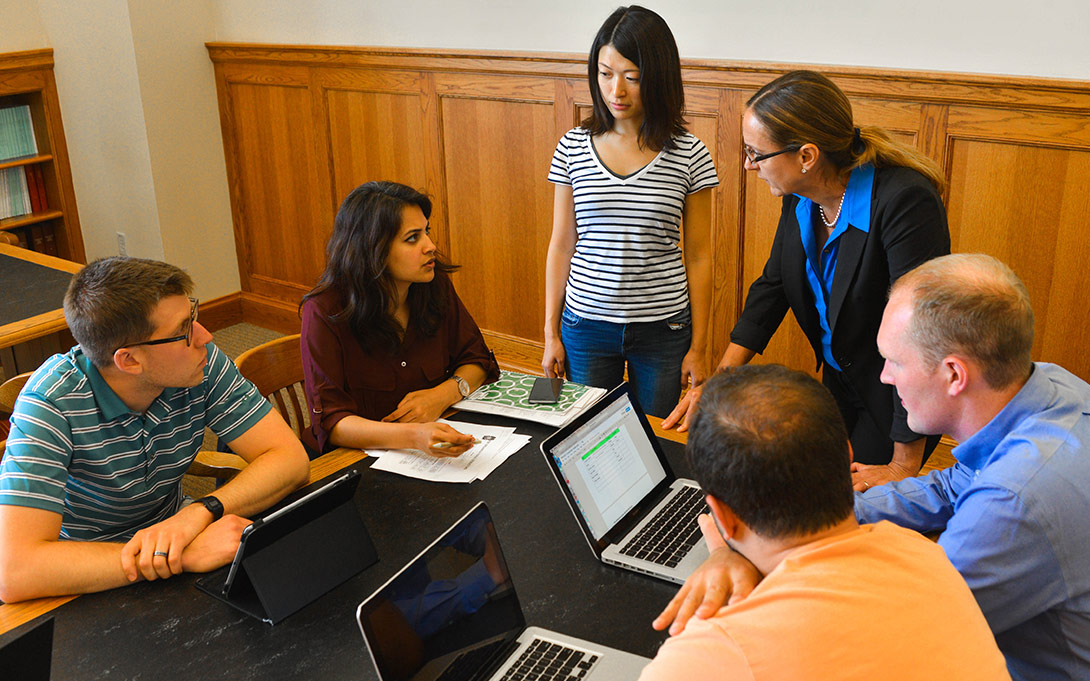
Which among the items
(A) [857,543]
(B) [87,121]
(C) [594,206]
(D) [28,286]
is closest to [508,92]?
(C) [594,206]

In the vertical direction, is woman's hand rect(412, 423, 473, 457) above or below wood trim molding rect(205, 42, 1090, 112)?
below

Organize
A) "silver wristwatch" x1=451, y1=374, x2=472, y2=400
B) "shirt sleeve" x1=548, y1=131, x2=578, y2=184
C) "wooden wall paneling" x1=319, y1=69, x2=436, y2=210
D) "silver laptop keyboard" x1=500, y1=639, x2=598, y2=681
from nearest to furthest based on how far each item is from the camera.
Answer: "silver laptop keyboard" x1=500, y1=639, x2=598, y2=681, "silver wristwatch" x1=451, y1=374, x2=472, y2=400, "shirt sleeve" x1=548, y1=131, x2=578, y2=184, "wooden wall paneling" x1=319, y1=69, x2=436, y2=210

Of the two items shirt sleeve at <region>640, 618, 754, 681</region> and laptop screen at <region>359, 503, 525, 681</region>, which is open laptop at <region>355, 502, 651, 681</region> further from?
shirt sleeve at <region>640, 618, 754, 681</region>

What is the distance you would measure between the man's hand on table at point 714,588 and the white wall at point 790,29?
2.08m

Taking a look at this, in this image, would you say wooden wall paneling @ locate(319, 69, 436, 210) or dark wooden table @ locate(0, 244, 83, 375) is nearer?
dark wooden table @ locate(0, 244, 83, 375)

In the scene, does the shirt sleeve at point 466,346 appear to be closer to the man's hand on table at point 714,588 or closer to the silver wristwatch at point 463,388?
the silver wristwatch at point 463,388

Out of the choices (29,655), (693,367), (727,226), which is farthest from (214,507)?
(727,226)

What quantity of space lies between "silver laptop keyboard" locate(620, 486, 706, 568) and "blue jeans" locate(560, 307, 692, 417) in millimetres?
809

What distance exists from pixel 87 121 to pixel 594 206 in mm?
3481

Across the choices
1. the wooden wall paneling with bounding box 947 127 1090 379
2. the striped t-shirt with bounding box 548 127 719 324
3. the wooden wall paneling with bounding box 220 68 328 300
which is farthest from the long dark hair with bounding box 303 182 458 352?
the wooden wall paneling with bounding box 220 68 328 300

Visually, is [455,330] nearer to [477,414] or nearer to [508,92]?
[477,414]

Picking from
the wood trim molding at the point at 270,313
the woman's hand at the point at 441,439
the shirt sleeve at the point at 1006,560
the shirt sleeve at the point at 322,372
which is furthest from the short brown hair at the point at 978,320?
the wood trim molding at the point at 270,313

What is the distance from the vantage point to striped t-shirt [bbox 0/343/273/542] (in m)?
1.74

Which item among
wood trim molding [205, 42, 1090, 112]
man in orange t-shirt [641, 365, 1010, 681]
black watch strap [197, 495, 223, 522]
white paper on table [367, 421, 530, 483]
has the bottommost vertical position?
white paper on table [367, 421, 530, 483]
